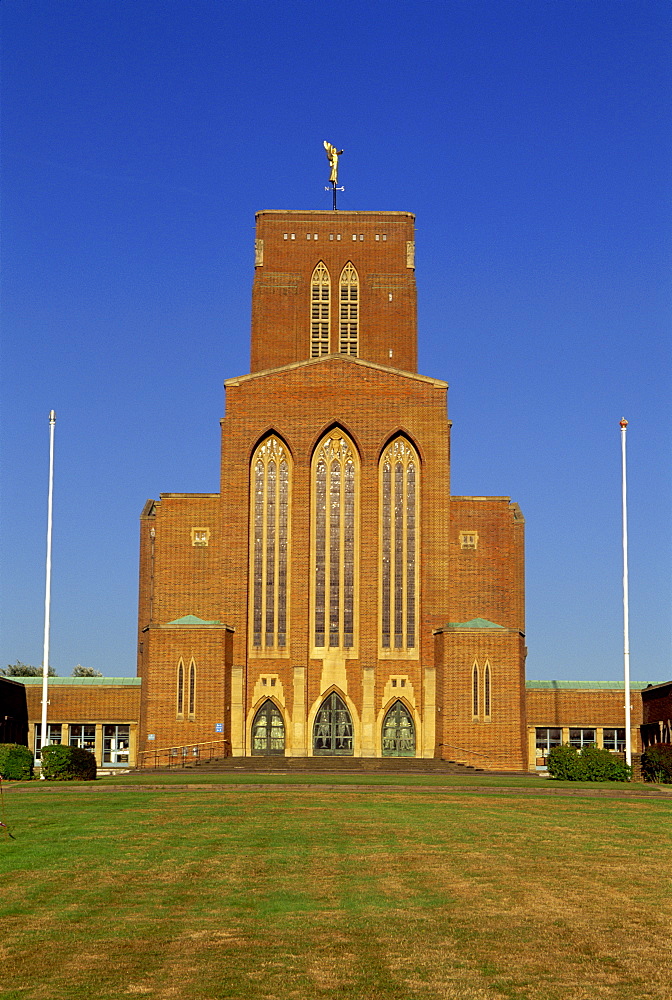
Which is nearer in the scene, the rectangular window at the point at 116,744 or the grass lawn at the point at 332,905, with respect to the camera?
the grass lawn at the point at 332,905

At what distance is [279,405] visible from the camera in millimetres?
63156

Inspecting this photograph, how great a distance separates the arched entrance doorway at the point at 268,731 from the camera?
198 ft

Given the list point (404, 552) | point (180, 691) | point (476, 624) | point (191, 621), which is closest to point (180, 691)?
point (180, 691)

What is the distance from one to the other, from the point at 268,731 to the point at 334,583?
7578mm

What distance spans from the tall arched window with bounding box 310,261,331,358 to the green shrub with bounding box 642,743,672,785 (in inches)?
1306

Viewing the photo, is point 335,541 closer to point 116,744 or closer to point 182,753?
point 182,753

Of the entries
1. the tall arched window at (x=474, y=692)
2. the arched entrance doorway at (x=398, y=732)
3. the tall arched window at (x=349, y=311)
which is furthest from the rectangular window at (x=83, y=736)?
the tall arched window at (x=349, y=311)

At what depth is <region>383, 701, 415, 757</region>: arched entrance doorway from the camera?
60.4 meters

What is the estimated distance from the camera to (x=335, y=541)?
6219 cm

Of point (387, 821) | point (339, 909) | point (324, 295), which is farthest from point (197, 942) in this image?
point (324, 295)

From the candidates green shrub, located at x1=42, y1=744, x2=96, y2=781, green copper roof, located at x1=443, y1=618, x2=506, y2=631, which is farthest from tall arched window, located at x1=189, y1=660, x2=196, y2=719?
green shrub, located at x1=42, y1=744, x2=96, y2=781

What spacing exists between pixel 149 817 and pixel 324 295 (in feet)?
160

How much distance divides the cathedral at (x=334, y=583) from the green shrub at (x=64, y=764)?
Answer: 1355cm

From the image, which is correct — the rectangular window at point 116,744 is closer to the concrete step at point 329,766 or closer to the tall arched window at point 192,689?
the tall arched window at point 192,689
